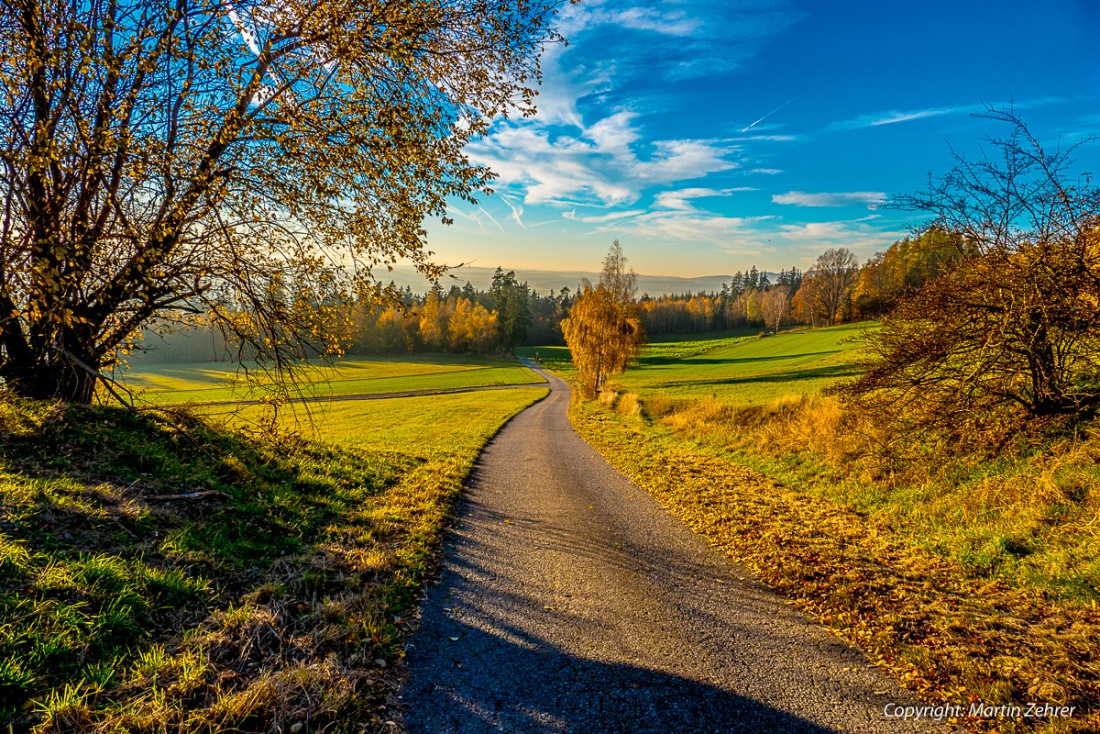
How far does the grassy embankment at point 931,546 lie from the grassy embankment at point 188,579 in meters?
4.99

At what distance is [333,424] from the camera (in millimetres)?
26219

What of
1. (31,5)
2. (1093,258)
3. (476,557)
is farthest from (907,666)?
(31,5)

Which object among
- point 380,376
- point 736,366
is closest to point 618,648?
point 736,366

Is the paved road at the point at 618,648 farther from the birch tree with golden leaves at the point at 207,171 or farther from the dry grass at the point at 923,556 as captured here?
the birch tree with golden leaves at the point at 207,171

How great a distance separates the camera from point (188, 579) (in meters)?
4.12

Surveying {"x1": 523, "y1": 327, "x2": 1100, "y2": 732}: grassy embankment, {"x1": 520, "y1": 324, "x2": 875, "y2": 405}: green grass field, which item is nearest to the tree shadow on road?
{"x1": 523, "y1": 327, "x2": 1100, "y2": 732}: grassy embankment

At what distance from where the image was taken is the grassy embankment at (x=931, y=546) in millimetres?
3832

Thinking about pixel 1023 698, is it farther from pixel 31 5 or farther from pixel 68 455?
pixel 31 5

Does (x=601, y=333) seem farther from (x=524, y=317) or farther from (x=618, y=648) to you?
(x=524, y=317)

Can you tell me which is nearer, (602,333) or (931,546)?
(931,546)

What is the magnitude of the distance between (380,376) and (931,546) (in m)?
63.9

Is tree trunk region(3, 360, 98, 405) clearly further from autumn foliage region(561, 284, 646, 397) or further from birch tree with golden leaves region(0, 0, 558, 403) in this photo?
autumn foliage region(561, 284, 646, 397)

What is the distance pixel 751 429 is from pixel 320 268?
46.7 ft

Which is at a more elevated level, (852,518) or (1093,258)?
(1093,258)
